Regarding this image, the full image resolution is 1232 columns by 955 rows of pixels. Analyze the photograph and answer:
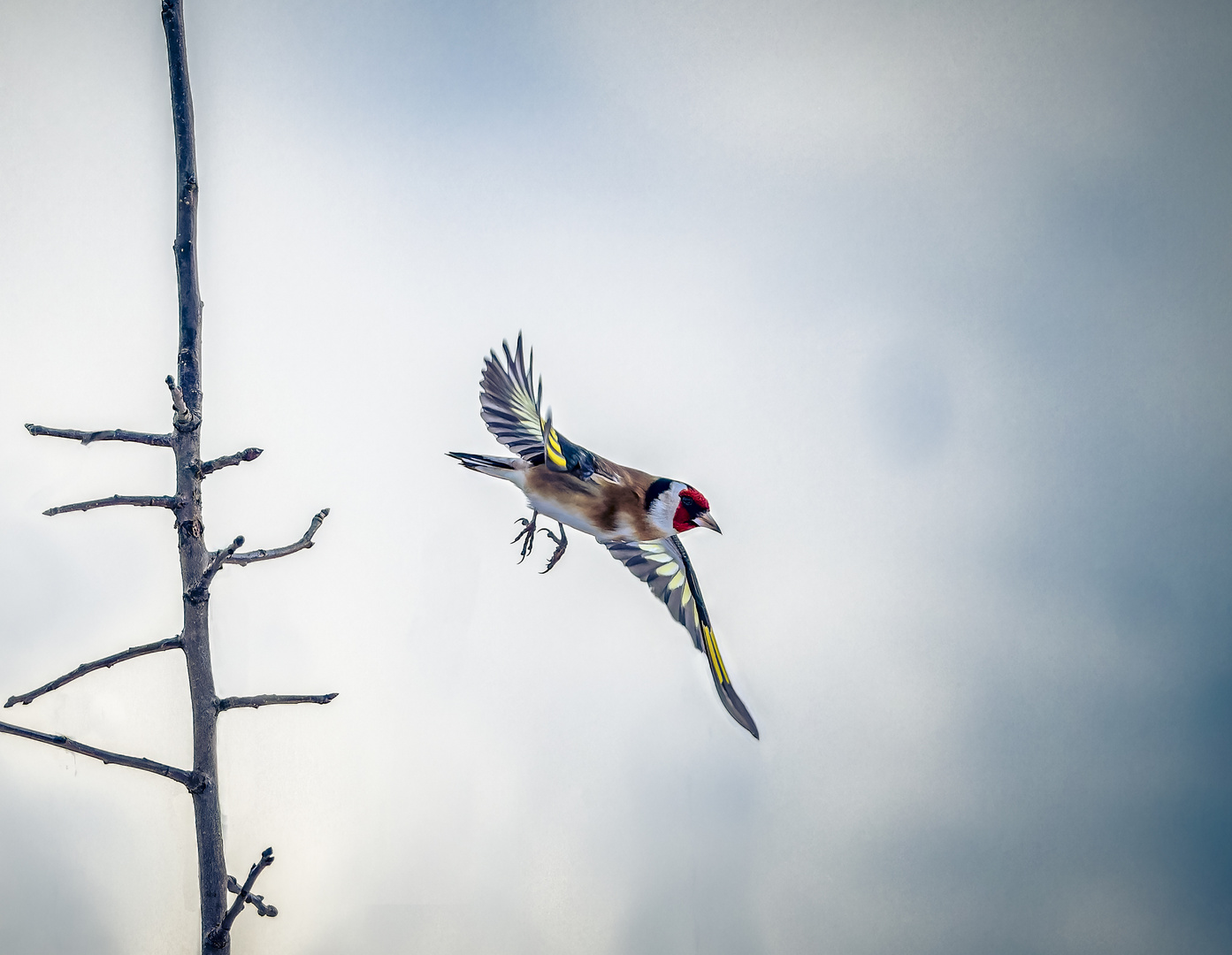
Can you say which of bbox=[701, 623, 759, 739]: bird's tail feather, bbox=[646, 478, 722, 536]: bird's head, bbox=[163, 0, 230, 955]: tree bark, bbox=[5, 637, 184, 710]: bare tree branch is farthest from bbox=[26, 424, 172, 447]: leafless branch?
bbox=[701, 623, 759, 739]: bird's tail feather

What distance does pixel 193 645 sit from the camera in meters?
0.74

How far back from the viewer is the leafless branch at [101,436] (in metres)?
0.69

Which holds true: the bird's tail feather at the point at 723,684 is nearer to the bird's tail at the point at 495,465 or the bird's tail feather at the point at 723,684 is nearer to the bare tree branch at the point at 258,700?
the bird's tail at the point at 495,465

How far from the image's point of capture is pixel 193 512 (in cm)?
73

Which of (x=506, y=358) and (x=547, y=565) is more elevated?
(x=506, y=358)

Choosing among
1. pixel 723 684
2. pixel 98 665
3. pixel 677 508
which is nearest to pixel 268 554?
pixel 98 665

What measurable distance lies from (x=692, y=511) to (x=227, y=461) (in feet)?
2.05

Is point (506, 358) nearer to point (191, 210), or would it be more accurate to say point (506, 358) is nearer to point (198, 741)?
point (191, 210)

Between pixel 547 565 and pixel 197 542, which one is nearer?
pixel 197 542

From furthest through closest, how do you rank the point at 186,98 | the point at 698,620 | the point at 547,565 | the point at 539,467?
1. the point at 698,620
2. the point at 547,565
3. the point at 539,467
4. the point at 186,98

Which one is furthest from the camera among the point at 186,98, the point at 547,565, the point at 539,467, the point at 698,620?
the point at 698,620

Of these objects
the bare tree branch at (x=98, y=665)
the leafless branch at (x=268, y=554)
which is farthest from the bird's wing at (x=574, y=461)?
the bare tree branch at (x=98, y=665)

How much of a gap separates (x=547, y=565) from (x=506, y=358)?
0.98ft

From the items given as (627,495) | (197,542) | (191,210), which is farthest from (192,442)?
(627,495)
